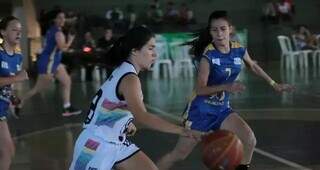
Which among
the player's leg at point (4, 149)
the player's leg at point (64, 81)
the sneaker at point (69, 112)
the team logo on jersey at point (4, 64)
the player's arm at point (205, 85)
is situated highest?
the team logo on jersey at point (4, 64)

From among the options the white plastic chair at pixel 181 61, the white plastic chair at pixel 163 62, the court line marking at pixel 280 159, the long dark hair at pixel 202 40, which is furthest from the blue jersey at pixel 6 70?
the white plastic chair at pixel 181 61

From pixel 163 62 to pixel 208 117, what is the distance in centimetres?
1560

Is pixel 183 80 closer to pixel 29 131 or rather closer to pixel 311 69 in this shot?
pixel 311 69

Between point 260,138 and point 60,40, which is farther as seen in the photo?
point 60,40

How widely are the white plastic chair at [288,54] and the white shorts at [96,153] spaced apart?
1966 cm

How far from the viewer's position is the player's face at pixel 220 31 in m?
7.11

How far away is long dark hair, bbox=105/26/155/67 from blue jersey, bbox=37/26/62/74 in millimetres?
8696

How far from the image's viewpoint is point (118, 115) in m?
5.22

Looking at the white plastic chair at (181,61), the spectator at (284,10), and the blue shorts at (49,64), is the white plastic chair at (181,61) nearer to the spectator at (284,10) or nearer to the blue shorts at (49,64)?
the spectator at (284,10)

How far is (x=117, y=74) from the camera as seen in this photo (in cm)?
520

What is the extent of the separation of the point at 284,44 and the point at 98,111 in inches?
821

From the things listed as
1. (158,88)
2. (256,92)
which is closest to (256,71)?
(256,92)

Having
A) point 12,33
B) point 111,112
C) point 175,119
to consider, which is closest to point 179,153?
point 111,112

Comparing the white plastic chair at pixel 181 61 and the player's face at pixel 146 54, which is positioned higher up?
the player's face at pixel 146 54
